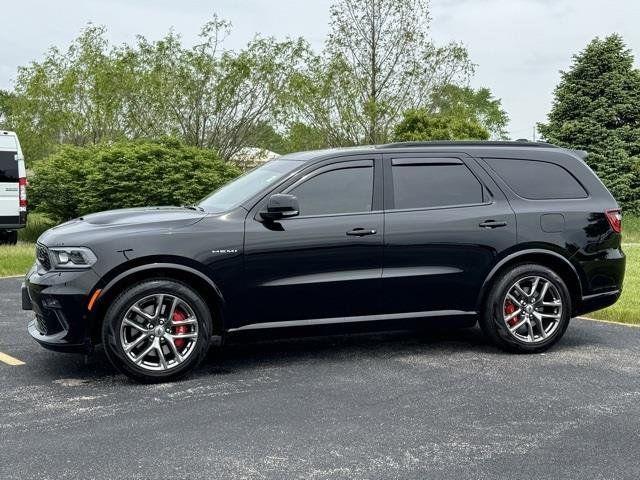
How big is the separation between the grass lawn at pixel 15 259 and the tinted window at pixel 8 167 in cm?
130

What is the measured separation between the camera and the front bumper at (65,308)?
5.82 metres

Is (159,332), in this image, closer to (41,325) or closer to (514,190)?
(41,325)

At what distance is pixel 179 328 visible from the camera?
19.8 ft

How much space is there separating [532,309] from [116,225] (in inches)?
137

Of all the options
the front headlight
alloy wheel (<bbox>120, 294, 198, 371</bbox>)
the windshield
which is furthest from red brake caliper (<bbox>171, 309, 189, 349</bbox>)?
the windshield

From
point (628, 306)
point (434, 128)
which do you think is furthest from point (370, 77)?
point (628, 306)

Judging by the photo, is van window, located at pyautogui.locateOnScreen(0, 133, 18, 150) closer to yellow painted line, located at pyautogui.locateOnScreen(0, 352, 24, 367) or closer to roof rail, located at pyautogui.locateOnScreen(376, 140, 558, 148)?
yellow painted line, located at pyautogui.locateOnScreen(0, 352, 24, 367)

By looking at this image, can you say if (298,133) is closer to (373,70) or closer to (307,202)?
(373,70)

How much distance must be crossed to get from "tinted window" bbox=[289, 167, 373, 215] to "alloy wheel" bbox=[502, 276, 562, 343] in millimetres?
1491

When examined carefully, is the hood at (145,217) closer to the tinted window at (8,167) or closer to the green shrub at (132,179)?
the tinted window at (8,167)

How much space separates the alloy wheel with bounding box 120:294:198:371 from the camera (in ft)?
19.4

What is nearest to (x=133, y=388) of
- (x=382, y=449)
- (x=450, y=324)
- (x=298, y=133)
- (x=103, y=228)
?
(x=103, y=228)

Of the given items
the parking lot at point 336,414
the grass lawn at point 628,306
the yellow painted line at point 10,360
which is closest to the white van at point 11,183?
the parking lot at point 336,414

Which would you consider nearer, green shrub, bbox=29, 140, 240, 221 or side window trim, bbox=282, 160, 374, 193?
side window trim, bbox=282, 160, 374, 193
